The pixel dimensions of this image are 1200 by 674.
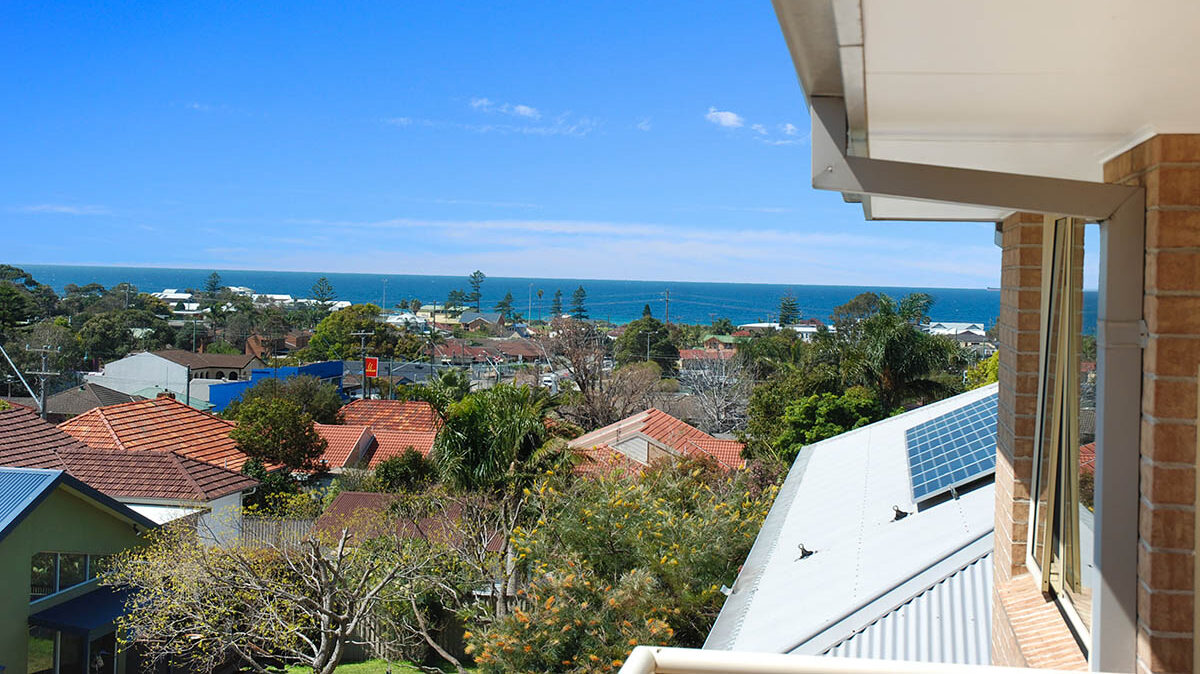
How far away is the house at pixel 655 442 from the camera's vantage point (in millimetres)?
27078

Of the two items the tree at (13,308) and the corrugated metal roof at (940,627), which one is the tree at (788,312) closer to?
the tree at (13,308)

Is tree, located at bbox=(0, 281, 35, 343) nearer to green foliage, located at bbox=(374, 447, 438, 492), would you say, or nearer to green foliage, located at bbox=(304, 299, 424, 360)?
green foliage, located at bbox=(304, 299, 424, 360)

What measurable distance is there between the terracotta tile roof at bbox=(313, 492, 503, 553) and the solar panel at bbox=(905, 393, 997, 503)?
905 centimetres

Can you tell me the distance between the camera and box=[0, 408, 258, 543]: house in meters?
18.6

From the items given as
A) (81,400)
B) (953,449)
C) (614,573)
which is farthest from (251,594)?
(81,400)

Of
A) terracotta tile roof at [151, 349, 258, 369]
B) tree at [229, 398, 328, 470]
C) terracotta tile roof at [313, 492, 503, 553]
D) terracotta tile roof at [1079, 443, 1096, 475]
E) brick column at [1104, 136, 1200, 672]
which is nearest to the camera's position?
brick column at [1104, 136, 1200, 672]

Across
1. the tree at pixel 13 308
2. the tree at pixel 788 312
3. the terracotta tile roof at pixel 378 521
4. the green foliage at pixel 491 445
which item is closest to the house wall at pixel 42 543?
the terracotta tile roof at pixel 378 521

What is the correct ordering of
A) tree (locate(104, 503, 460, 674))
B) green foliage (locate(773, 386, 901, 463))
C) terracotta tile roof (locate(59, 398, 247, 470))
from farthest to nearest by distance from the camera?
green foliage (locate(773, 386, 901, 463)) → terracotta tile roof (locate(59, 398, 247, 470)) → tree (locate(104, 503, 460, 674))

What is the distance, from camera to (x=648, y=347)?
6862cm

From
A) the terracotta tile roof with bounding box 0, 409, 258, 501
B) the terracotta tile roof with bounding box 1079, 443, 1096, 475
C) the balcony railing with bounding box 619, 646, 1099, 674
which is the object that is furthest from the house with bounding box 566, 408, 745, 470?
the balcony railing with bounding box 619, 646, 1099, 674

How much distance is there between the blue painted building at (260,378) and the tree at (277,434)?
1261cm

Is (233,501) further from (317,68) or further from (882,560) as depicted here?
(317,68)

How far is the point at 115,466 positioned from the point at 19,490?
5.91 m

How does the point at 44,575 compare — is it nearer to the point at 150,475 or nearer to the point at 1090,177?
the point at 150,475
